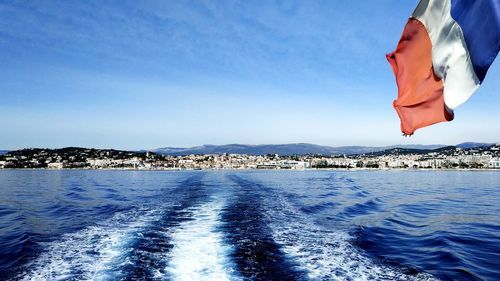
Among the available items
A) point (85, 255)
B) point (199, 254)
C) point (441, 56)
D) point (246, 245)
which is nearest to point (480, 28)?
point (441, 56)

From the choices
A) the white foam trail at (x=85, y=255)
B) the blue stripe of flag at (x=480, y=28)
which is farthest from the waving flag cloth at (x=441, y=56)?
the white foam trail at (x=85, y=255)

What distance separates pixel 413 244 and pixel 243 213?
8608 mm

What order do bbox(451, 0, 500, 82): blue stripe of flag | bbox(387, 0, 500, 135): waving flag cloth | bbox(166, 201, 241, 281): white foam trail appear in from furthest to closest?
1. bbox(166, 201, 241, 281): white foam trail
2. bbox(387, 0, 500, 135): waving flag cloth
3. bbox(451, 0, 500, 82): blue stripe of flag

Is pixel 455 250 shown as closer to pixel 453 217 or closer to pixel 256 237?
pixel 256 237

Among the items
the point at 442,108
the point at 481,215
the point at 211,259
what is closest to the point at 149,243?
the point at 211,259

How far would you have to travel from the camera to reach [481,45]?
10.1ft

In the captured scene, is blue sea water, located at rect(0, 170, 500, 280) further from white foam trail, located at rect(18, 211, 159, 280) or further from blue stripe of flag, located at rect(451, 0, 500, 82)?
blue stripe of flag, located at rect(451, 0, 500, 82)

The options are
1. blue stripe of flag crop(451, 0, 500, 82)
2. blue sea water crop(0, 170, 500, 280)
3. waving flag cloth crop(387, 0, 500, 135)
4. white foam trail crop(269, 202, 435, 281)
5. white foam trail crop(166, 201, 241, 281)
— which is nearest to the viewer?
blue stripe of flag crop(451, 0, 500, 82)

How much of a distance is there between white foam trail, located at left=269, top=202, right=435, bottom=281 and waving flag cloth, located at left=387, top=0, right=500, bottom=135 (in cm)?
530

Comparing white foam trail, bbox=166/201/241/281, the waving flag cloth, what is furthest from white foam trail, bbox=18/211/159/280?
the waving flag cloth

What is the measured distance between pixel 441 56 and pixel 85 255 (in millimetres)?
9893

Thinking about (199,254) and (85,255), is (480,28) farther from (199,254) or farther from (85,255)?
(85,255)

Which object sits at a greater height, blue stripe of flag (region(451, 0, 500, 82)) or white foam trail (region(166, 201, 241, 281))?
blue stripe of flag (region(451, 0, 500, 82))

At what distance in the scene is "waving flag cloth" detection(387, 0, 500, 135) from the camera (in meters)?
3.07
